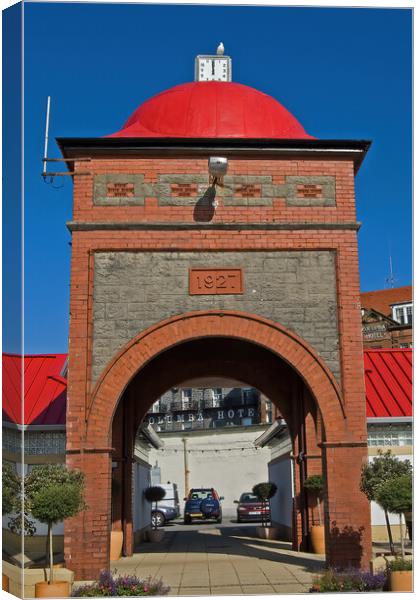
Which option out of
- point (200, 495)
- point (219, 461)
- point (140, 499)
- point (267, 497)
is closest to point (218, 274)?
point (140, 499)

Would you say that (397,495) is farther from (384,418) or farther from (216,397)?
(216,397)

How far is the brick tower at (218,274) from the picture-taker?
13.4 metres

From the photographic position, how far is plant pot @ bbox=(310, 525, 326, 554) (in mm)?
16938

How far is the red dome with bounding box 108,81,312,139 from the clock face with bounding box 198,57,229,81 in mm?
1151

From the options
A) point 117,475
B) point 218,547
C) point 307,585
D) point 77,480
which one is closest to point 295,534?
point 218,547

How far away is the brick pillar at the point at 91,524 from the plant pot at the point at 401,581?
5083 millimetres

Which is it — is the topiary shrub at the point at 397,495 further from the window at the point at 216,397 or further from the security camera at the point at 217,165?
the window at the point at 216,397

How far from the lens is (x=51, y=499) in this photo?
11.5 meters

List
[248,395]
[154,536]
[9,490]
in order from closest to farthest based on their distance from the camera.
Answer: [9,490], [154,536], [248,395]

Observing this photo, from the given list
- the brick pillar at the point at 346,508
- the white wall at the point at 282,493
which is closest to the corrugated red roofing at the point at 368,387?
the white wall at the point at 282,493

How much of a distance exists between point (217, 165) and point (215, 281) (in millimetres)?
2216

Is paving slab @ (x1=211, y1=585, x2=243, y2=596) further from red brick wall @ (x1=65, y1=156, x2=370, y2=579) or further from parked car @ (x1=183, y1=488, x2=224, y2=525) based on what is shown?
parked car @ (x1=183, y1=488, x2=224, y2=525)

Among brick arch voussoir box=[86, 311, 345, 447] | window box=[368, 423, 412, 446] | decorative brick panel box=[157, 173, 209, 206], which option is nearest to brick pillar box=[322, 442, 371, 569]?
brick arch voussoir box=[86, 311, 345, 447]

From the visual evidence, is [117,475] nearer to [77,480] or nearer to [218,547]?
[218,547]
